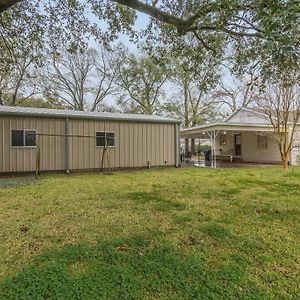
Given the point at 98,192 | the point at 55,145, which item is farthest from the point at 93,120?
the point at 98,192

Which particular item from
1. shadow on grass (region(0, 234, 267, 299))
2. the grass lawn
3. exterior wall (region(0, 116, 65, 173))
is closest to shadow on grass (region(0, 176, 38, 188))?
exterior wall (region(0, 116, 65, 173))

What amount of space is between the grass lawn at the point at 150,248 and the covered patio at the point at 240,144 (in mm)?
10117

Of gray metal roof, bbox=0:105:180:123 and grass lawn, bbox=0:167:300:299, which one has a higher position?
gray metal roof, bbox=0:105:180:123

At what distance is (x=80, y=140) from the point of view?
13500mm

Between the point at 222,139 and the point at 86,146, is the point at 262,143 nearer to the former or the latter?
the point at 222,139

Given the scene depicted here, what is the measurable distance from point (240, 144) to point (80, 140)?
12664 mm

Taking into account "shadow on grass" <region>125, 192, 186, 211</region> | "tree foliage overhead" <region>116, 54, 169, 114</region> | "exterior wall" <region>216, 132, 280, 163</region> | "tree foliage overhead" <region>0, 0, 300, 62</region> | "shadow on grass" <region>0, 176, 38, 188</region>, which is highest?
"tree foliage overhead" <region>116, 54, 169, 114</region>

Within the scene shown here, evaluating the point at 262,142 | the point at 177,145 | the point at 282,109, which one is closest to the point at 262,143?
the point at 262,142

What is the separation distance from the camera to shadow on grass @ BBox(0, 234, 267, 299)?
2816 millimetres

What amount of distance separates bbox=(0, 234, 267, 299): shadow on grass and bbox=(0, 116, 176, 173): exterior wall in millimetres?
9584

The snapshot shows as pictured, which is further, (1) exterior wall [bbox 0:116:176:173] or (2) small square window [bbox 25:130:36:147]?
(2) small square window [bbox 25:130:36:147]

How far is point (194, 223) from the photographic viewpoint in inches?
185

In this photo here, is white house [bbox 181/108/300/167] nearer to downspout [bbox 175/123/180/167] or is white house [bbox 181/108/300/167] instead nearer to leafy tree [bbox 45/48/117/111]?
downspout [bbox 175/123/180/167]

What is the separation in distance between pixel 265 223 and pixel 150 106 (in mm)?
27875
